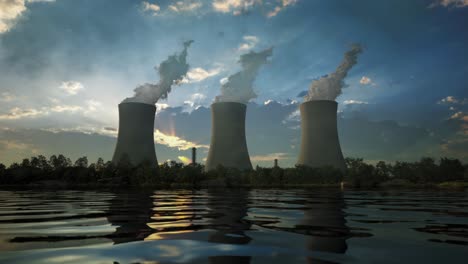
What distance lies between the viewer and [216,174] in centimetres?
4488

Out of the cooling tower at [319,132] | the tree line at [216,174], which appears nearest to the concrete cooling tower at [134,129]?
the tree line at [216,174]

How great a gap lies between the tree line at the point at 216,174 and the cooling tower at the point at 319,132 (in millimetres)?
6996

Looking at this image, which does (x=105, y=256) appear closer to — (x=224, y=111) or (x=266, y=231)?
(x=266, y=231)

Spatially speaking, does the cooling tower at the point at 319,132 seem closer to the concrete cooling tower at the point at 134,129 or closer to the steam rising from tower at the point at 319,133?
the steam rising from tower at the point at 319,133

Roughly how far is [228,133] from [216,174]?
9844 millimetres

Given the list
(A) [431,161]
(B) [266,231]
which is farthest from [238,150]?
(A) [431,161]

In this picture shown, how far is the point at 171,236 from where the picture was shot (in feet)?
11.5

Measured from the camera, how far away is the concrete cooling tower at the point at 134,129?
34.4 metres

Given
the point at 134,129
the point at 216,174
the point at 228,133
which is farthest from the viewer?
the point at 216,174

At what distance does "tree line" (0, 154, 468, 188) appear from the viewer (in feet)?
150

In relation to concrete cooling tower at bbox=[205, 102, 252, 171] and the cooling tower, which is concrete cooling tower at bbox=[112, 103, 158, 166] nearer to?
concrete cooling tower at bbox=[205, 102, 252, 171]

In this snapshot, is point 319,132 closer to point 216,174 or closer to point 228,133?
point 228,133

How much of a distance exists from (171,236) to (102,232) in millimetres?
845

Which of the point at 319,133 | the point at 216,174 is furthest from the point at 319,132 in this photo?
the point at 216,174
